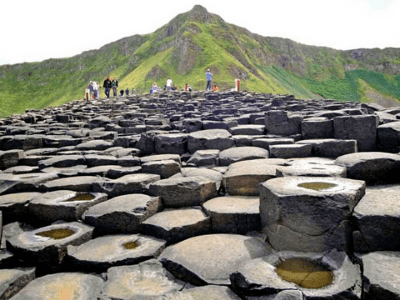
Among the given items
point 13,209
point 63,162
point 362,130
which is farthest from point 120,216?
point 362,130

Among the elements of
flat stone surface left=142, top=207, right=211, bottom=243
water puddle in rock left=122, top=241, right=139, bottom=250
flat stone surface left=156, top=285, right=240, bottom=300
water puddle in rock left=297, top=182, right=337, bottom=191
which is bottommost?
water puddle in rock left=122, top=241, right=139, bottom=250

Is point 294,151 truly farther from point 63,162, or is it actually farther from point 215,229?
point 63,162

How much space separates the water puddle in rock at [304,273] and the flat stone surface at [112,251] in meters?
1.38

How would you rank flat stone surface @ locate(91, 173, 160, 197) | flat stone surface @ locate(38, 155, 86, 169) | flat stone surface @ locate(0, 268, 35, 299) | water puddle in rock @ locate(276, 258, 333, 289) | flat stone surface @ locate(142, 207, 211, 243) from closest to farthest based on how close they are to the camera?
water puddle in rock @ locate(276, 258, 333, 289)
flat stone surface @ locate(0, 268, 35, 299)
flat stone surface @ locate(142, 207, 211, 243)
flat stone surface @ locate(91, 173, 160, 197)
flat stone surface @ locate(38, 155, 86, 169)

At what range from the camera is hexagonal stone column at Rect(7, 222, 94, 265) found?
3.32 meters

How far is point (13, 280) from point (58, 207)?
139 centimetres

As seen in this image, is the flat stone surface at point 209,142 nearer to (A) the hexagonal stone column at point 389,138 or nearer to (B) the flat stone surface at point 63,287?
(A) the hexagonal stone column at point 389,138

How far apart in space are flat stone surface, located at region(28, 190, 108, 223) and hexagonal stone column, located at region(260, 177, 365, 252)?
2534 millimetres

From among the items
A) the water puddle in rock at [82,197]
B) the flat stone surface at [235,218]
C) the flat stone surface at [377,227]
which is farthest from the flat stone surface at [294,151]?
the water puddle in rock at [82,197]

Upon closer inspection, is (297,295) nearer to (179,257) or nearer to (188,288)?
(188,288)

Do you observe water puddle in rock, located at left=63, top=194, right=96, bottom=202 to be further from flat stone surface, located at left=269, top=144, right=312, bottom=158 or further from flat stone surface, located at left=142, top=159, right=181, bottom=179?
flat stone surface, located at left=269, top=144, right=312, bottom=158

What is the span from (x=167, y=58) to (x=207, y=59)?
9219 millimetres

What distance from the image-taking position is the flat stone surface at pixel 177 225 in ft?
12.0

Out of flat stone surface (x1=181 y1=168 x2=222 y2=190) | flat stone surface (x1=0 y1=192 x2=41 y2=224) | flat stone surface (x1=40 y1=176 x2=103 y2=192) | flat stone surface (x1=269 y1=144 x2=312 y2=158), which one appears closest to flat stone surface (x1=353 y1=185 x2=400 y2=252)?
flat stone surface (x1=181 y1=168 x2=222 y2=190)
